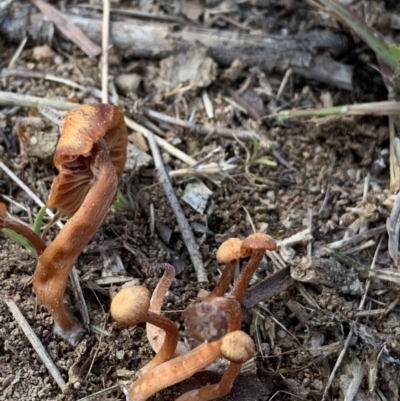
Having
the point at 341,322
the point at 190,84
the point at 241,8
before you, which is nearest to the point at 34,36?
the point at 190,84

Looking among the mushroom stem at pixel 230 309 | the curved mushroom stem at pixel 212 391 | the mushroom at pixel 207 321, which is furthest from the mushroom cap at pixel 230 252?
the curved mushroom stem at pixel 212 391

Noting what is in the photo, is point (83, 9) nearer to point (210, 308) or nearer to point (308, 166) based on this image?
point (308, 166)

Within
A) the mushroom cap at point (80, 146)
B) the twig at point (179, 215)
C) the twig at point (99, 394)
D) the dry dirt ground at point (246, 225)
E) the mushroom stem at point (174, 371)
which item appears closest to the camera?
the mushroom stem at point (174, 371)

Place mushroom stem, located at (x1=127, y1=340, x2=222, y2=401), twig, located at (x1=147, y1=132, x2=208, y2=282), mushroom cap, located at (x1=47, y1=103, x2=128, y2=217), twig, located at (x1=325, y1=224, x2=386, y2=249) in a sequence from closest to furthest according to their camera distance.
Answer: mushroom stem, located at (x1=127, y1=340, x2=222, y2=401), mushroom cap, located at (x1=47, y1=103, x2=128, y2=217), twig, located at (x1=147, y1=132, x2=208, y2=282), twig, located at (x1=325, y1=224, x2=386, y2=249)

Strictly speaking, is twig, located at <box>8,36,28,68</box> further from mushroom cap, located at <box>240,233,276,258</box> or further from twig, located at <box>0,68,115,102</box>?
mushroom cap, located at <box>240,233,276,258</box>

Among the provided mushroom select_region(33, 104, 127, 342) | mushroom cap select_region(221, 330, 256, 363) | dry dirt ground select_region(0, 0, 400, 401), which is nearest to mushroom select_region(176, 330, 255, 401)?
mushroom cap select_region(221, 330, 256, 363)

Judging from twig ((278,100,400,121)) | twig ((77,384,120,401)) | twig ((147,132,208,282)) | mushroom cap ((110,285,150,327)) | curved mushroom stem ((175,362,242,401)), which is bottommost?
twig ((77,384,120,401))

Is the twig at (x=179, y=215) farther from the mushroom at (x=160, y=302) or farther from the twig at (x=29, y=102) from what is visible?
the twig at (x=29, y=102)
